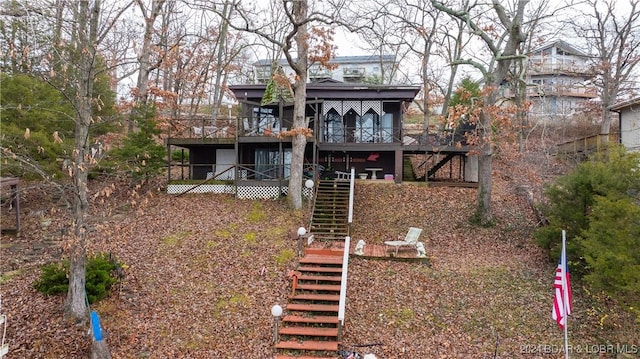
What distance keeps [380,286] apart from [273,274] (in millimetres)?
2981

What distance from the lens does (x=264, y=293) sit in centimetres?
980

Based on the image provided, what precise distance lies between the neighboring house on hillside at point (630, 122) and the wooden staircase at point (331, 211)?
1219cm

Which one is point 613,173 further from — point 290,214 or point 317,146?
point 317,146

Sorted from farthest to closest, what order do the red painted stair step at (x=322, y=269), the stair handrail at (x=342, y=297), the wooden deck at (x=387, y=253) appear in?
the wooden deck at (x=387, y=253)
the red painted stair step at (x=322, y=269)
the stair handrail at (x=342, y=297)

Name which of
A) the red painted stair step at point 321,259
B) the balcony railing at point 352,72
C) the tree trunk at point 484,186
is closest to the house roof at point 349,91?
the tree trunk at point 484,186

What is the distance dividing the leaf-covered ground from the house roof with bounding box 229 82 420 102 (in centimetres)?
743

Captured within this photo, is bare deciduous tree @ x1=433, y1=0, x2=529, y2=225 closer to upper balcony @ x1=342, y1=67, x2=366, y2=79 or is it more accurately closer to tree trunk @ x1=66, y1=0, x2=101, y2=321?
tree trunk @ x1=66, y1=0, x2=101, y2=321

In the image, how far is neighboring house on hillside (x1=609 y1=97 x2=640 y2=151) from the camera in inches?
647

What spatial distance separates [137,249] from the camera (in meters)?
11.8

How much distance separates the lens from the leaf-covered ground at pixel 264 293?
26.2ft

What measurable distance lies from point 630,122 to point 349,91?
515 inches

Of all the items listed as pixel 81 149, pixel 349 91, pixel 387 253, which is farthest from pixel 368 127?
pixel 81 149

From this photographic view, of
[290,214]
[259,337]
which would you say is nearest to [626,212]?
[259,337]

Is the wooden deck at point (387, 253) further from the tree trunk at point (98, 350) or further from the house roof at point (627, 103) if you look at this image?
the house roof at point (627, 103)
